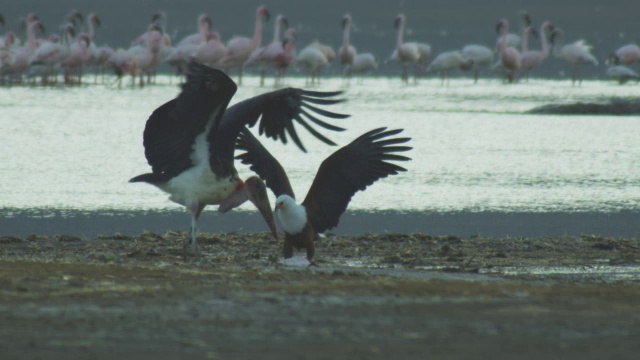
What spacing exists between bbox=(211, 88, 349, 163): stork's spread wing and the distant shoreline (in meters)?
1.27

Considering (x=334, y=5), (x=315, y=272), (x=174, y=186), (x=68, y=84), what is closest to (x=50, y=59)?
(x=68, y=84)

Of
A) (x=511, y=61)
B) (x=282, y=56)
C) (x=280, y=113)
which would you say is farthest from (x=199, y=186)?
(x=511, y=61)

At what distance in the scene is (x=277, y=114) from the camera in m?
10.6

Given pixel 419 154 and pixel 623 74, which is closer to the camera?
pixel 419 154

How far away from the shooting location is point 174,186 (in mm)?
10062

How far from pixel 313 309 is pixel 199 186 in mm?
3734

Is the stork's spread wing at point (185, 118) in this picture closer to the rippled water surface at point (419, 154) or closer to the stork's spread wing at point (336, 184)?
the stork's spread wing at point (336, 184)

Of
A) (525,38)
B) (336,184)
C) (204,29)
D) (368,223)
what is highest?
(525,38)

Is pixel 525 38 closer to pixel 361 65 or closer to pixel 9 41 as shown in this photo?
pixel 361 65

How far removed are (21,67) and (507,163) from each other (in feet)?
70.3

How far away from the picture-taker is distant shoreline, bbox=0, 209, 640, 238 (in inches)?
448

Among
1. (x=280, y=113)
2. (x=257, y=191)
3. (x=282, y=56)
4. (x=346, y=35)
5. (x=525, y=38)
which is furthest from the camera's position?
(x=525, y=38)

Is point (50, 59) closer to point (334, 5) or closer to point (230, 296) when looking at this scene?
point (230, 296)

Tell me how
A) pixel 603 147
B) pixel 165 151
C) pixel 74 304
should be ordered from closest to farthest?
pixel 74 304
pixel 165 151
pixel 603 147
